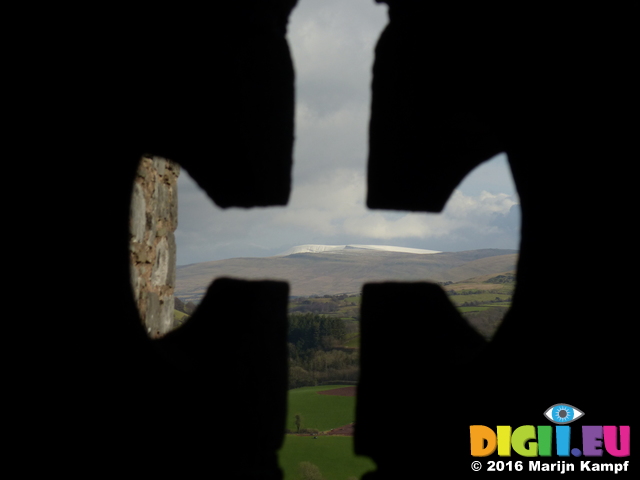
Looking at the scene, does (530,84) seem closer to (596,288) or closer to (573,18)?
(573,18)

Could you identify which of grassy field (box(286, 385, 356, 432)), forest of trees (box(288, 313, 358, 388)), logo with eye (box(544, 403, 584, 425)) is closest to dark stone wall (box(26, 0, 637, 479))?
logo with eye (box(544, 403, 584, 425))

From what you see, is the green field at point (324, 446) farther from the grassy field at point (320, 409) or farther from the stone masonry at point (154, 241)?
the stone masonry at point (154, 241)

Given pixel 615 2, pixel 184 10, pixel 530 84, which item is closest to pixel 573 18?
pixel 615 2

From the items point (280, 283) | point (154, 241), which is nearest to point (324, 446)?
point (154, 241)

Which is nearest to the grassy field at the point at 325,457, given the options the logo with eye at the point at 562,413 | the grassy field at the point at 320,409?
the grassy field at the point at 320,409

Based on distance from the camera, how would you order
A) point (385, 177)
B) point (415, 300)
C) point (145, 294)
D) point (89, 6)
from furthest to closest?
point (145, 294) → point (385, 177) → point (415, 300) → point (89, 6)

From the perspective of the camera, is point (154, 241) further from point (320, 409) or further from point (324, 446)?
point (320, 409)
